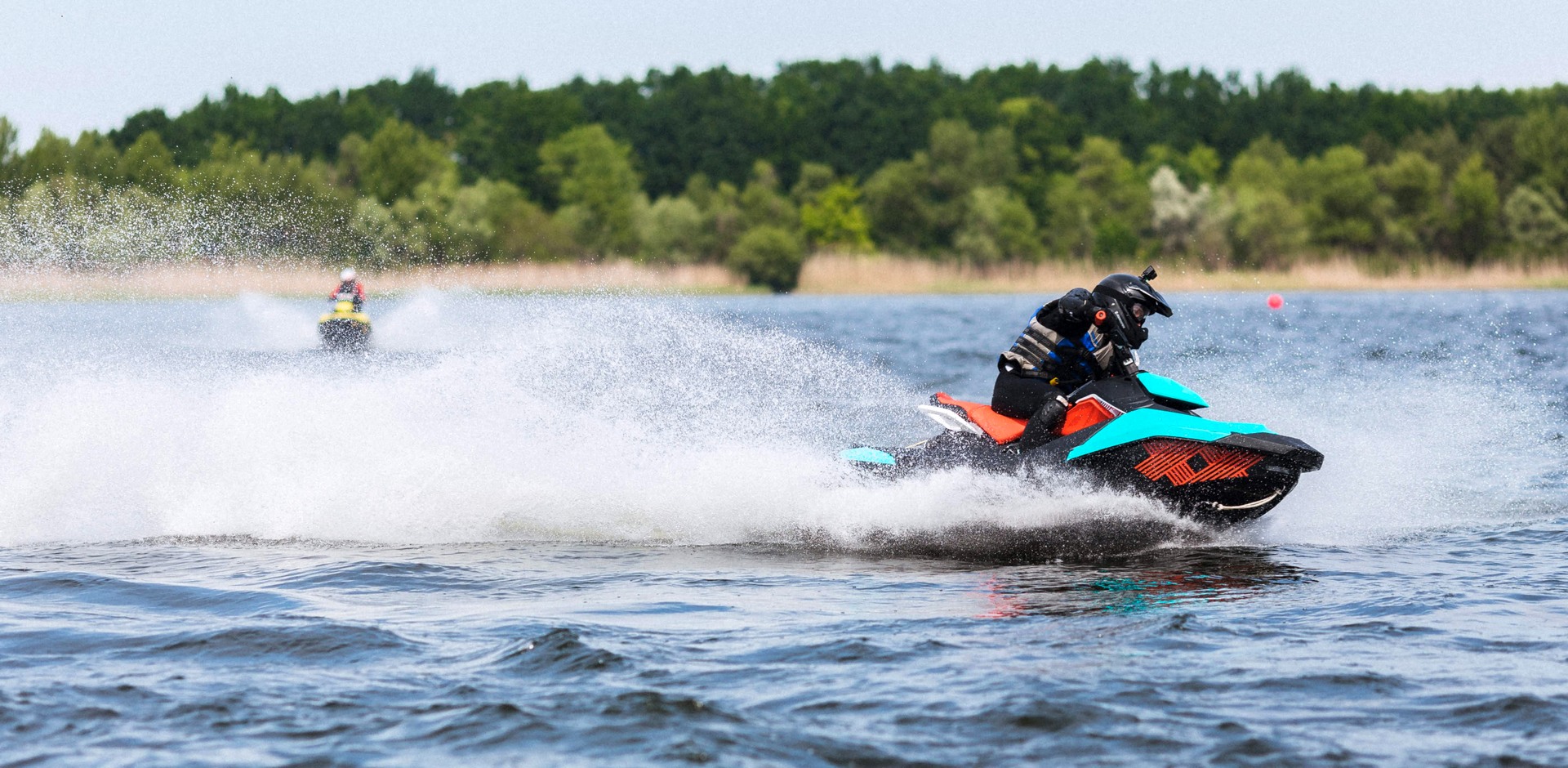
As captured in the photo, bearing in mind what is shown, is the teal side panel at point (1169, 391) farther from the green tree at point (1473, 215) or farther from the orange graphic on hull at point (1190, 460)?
the green tree at point (1473, 215)

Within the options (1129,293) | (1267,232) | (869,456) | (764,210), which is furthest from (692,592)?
(764,210)

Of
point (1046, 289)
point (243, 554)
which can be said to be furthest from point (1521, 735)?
point (1046, 289)

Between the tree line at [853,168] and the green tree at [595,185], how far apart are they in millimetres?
214

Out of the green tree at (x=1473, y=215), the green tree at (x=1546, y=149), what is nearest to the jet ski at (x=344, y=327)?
the green tree at (x=1473, y=215)

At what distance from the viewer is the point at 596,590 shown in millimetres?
7508

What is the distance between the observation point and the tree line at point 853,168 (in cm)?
7150

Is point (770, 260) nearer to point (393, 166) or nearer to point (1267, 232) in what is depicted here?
point (393, 166)

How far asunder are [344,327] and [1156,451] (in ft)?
65.0

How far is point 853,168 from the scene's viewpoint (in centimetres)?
10794

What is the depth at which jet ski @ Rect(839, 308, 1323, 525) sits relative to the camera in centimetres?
821

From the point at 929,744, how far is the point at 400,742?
1762 mm

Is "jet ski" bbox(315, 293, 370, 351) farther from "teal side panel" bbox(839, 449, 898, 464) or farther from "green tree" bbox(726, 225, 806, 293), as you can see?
"green tree" bbox(726, 225, 806, 293)

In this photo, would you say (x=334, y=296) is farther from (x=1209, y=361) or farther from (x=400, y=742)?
(x=400, y=742)

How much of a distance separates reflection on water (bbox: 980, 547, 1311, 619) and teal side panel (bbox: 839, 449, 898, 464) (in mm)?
1127
